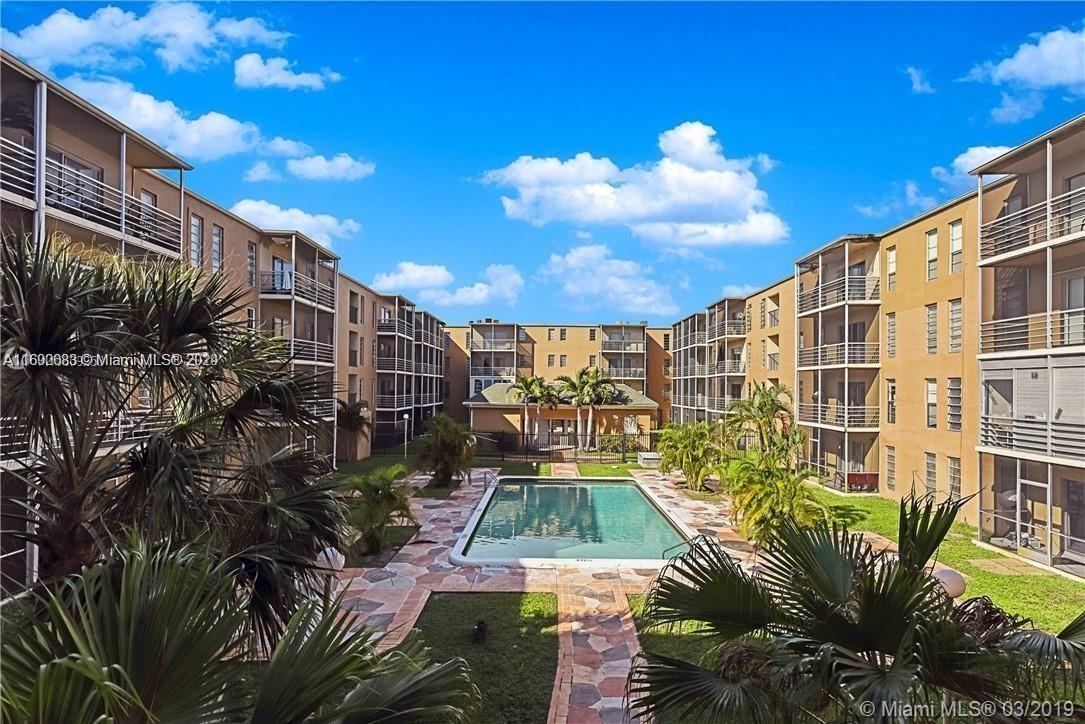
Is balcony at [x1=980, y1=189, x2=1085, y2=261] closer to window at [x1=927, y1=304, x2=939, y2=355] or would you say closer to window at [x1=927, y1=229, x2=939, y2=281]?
window at [x1=927, y1=229, x2=939, y2=281]

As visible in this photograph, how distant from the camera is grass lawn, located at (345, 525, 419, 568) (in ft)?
42.5

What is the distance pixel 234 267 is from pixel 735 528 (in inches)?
722

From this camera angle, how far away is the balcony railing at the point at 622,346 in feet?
156

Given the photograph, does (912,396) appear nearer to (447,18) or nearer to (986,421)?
(986,421)

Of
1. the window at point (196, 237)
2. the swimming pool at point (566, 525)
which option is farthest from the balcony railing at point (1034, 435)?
the window at point (196, 237)

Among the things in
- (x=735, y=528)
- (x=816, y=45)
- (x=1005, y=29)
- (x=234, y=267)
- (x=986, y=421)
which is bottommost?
(x=735, y=528)

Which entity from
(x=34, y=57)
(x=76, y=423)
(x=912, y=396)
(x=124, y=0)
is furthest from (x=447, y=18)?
(x=912, y=396)

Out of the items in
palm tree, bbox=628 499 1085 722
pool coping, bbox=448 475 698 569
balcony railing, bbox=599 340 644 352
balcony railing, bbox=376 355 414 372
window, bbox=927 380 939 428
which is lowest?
pool coping, bbox=448 475 698 569

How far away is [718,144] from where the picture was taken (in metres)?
17.2

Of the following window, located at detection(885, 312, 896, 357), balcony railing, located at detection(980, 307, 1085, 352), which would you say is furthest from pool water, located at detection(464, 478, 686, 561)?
window, located at detection(885, 312, 896, 357)

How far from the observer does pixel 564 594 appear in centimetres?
1130

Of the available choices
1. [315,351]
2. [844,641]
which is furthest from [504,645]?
[315,351]

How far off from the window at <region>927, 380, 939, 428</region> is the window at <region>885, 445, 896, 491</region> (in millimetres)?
2418

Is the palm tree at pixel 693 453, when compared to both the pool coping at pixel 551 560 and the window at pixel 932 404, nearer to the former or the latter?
the pool coping at pixel 551 560
